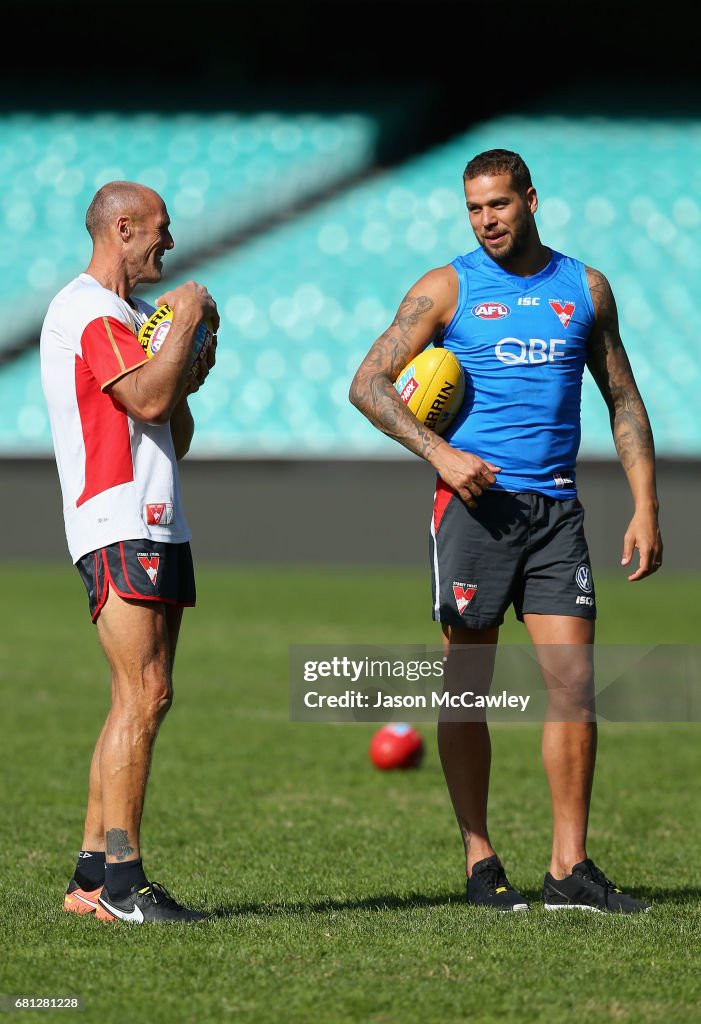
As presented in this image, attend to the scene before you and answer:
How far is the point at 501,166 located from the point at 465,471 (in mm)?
1112

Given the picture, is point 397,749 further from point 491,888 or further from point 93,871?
point 93,871

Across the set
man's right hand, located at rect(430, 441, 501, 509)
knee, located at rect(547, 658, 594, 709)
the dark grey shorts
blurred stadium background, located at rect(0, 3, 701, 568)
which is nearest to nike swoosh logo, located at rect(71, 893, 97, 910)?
the dark grey shorts

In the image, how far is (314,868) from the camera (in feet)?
18.2

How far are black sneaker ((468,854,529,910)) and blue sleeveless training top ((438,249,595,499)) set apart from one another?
4.33ft

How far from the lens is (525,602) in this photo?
4859mm

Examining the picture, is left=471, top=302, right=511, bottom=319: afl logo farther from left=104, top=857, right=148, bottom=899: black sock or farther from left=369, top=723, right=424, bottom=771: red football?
left=369, top=723, right=424, bottom=771: red football

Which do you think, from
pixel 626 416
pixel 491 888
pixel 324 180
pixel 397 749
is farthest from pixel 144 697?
pixel 324 180

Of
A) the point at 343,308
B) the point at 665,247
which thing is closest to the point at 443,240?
the point at 343,308

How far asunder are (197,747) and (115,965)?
15.9 ft

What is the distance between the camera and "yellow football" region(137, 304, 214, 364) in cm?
435

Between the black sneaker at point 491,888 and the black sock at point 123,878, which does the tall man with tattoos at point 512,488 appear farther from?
the black sock at point 123,878

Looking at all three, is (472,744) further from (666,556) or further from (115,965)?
(666,556)

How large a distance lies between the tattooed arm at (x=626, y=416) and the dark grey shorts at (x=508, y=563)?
0.24 metres

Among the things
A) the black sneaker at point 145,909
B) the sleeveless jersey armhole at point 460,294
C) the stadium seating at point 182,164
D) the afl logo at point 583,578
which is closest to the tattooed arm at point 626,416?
the afl logo at point 583,578
